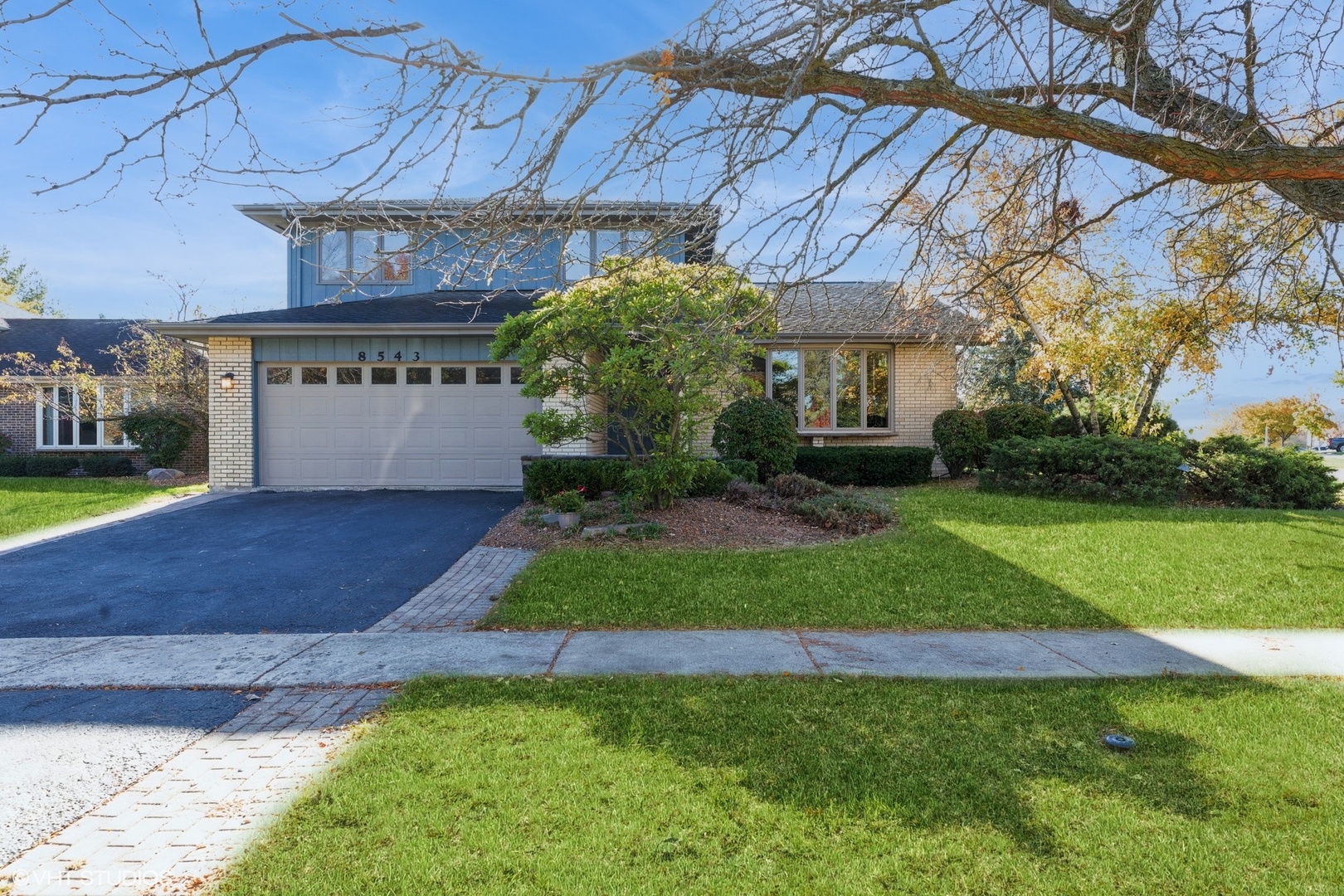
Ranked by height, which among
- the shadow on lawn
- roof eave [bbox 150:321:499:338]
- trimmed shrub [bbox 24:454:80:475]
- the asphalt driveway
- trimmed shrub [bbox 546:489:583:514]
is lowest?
the shadow on lawn

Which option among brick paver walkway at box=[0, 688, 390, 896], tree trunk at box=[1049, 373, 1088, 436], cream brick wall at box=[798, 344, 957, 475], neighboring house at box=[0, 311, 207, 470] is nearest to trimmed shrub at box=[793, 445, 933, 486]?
cream brick wall at box=[798, 344, 957, 475]

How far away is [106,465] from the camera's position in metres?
18.1

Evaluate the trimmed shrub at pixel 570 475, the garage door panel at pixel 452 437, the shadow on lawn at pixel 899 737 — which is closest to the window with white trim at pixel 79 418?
the garage door panel at pixel 452 437

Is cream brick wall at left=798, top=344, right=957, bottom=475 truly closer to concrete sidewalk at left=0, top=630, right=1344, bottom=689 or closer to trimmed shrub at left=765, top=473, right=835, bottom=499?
trimmed shrub at left=765, top=473, right=835, bottom=499

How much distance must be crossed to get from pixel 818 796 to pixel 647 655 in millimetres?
2089

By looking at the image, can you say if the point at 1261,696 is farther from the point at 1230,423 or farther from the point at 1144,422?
the point at 1230,423

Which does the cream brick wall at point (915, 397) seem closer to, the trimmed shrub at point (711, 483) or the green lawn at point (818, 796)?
the trimmed shrub at point (711, 483)

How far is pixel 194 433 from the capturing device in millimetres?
17750

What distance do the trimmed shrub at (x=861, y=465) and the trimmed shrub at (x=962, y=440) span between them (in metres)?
0.66

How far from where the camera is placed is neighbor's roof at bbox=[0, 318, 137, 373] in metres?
19.8

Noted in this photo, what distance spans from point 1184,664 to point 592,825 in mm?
4272

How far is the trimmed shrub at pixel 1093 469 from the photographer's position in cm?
1120

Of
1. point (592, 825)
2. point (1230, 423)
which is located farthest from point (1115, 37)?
point (1230, 423)

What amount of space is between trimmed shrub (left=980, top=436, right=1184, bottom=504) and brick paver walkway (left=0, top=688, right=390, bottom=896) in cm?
1094
